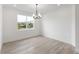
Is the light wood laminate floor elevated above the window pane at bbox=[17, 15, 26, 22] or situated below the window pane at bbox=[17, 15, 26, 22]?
below

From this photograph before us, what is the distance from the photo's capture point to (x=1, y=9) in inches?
34.4

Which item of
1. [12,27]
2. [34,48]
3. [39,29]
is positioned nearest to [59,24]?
[39,29]

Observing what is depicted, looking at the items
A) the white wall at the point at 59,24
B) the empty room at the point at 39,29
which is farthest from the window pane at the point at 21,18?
the white wall at the point at 59,24

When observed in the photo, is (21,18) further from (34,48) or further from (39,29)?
(34,48)

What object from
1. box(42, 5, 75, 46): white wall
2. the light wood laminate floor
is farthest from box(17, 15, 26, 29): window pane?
box(42, 5, 75, 46): white wall

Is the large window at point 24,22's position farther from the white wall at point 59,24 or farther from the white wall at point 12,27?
the white wall at point 59,24

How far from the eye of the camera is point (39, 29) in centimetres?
118

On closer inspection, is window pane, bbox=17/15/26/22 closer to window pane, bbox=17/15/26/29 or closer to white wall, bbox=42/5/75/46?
window pane, bbox=17/15/26/29

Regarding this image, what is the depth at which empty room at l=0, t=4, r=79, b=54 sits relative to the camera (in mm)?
931

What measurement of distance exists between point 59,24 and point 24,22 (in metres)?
0.58

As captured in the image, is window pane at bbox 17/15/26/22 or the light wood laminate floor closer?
the light wood laminate floor

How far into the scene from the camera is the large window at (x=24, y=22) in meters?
1.05
